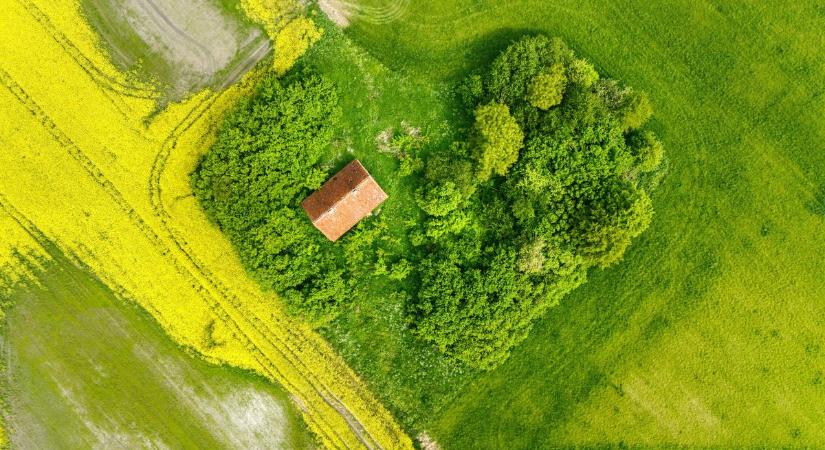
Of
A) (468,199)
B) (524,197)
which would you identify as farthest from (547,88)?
(468,199)

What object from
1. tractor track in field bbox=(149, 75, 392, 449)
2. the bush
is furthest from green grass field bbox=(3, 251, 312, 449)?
the bush

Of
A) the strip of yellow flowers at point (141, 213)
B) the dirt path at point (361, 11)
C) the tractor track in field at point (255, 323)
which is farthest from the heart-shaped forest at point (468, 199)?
the dirt path at point (361, 11)

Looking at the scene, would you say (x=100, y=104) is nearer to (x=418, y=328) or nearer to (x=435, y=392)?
(x=418, y=328)

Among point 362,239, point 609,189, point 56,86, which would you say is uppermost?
point 56,86

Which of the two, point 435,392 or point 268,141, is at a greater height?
point 268,141

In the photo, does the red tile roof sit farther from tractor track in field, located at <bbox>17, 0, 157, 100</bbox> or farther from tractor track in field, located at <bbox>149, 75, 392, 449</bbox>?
tractor track in field, located at <bbox>17, 0, 157, 100</bbox>

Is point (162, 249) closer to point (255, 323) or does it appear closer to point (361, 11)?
point (255, 323)

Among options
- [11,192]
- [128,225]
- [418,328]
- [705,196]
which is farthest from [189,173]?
[705,196]
